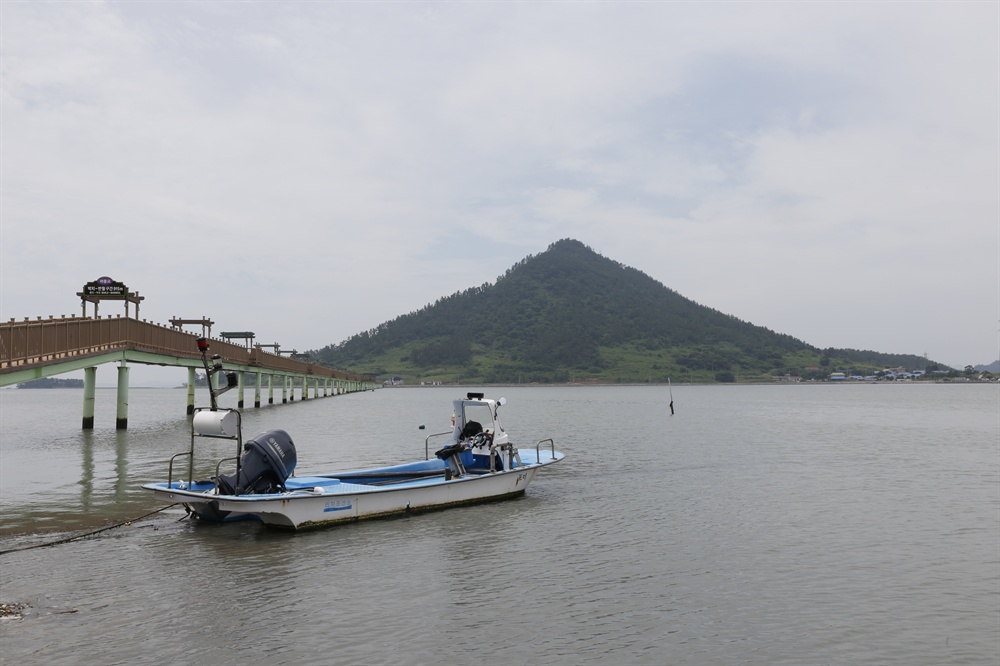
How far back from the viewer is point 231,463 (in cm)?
2938

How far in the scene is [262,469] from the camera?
16.2 metres

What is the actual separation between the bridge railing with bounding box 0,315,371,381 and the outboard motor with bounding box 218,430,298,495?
1726cm

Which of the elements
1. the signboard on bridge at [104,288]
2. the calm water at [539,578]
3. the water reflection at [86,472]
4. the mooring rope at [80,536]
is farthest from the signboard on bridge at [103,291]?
the mooring rope at [80,536]

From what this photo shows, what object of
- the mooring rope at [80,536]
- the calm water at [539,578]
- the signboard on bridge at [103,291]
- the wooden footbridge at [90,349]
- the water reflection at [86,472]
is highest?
the signboard on bridge at [103,291]

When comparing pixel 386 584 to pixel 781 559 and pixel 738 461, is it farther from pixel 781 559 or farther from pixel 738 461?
pixel 738 461

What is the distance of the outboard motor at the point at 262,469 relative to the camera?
52.3 feet

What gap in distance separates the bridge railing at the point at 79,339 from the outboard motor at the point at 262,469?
17257mm

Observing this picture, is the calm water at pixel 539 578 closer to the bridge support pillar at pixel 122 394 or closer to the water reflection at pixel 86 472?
the water reflection at pixel 86 472

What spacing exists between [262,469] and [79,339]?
24.0 m

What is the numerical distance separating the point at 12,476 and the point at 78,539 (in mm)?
11684

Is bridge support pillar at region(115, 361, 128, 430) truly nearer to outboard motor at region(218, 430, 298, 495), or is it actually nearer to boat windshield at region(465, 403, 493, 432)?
boat windshield at region(465, 403, 493, 432)

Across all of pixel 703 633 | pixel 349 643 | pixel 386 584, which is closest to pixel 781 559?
pixel 703 633

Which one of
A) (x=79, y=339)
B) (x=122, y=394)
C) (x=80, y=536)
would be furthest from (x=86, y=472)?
(x=122, y=394)

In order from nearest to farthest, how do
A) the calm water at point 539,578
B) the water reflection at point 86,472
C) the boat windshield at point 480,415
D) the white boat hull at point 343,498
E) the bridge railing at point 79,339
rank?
the calm water at point 539,578, the white boat hull at point 343,498, the water reflection at point 86,472, the boat windshield at point 480,415, the bridge railing at point 79,339
